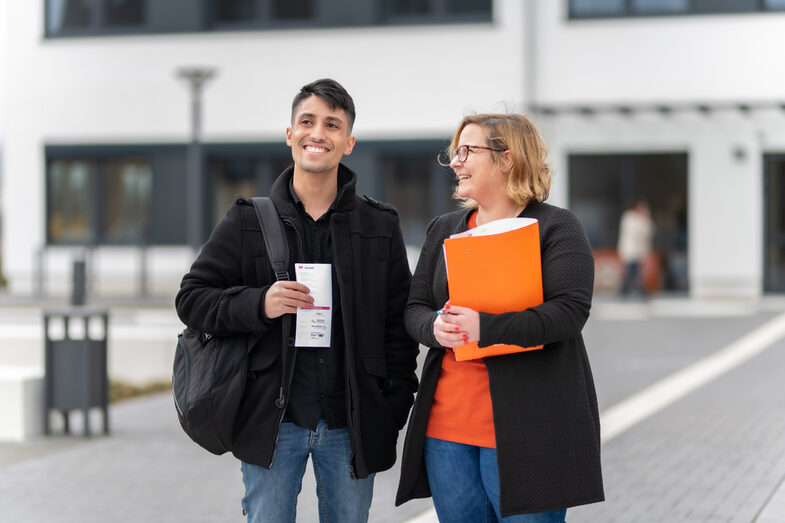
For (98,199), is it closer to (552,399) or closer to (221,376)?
(221,376)

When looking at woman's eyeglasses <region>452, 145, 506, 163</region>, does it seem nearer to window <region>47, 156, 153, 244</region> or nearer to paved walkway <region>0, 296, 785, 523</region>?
paved walkway <region>0, 296, 785, 523</region>

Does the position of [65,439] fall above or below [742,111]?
below

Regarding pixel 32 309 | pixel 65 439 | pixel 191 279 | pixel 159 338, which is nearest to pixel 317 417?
pixel 191 279

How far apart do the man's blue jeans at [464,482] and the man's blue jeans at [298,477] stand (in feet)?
0.82

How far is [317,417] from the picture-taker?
303 centimetres

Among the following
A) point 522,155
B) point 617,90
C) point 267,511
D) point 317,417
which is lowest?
point 267,511

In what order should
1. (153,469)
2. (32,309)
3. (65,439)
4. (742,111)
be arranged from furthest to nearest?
(742,111)
(32,309)
(65,439)
(153,469)

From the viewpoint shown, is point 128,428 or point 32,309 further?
point 32,309

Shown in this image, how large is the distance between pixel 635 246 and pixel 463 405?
674 inches

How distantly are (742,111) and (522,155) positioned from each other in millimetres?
18830

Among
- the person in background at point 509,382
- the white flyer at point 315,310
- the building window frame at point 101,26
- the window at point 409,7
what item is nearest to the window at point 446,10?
the window at point 409,7

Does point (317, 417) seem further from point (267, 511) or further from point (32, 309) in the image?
point (32, 309)

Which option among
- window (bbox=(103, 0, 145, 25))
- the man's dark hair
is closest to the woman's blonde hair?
the man's dark hair

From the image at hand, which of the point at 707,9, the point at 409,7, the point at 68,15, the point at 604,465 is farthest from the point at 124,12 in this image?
the point at 604,465
